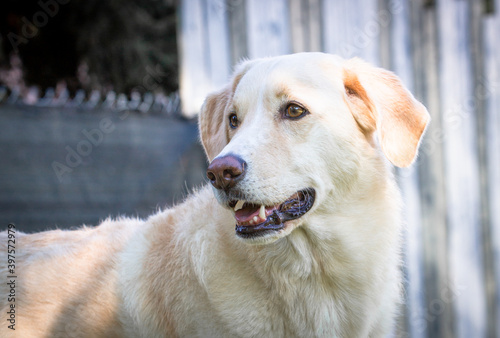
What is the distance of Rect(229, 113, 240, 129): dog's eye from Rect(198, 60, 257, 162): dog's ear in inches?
2.9

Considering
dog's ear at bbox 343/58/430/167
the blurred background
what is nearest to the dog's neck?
dog's ear at bbox 343/58/430/167

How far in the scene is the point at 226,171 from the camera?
73.4 inches

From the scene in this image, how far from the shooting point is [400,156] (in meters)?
2.18

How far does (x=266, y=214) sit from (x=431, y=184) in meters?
3.25

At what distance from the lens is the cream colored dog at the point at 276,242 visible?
2039 millimetres

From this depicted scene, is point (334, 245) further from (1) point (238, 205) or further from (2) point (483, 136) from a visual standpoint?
(2) point (483, 136)

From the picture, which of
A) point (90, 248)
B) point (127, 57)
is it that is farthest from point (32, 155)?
point (127, 57)

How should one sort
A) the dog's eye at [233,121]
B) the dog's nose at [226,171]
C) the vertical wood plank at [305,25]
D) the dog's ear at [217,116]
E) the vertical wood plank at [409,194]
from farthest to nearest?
the vertical wood plank at [409,194] → the vertical wood plank at [305,25] → the dog's ear at [217,116] → the dog's eye at [233,121] → the dog's nose at [226,171]

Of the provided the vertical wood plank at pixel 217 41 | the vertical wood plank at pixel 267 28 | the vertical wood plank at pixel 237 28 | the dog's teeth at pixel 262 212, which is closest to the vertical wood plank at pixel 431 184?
the vertical wood plank at pixel 267 28

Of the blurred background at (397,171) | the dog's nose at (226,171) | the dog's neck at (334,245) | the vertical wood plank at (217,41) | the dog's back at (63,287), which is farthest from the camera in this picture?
the vertical wood plank at (217,41)

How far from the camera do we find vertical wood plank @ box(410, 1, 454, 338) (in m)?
4.70

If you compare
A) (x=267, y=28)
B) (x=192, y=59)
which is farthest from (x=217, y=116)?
(x=267, y=28)

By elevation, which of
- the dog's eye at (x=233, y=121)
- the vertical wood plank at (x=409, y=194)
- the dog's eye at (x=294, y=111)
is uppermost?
the dog's eye at (x=294, y=111)

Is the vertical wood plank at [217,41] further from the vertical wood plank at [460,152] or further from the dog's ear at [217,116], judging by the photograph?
the vertical wood plank at [460,152]
